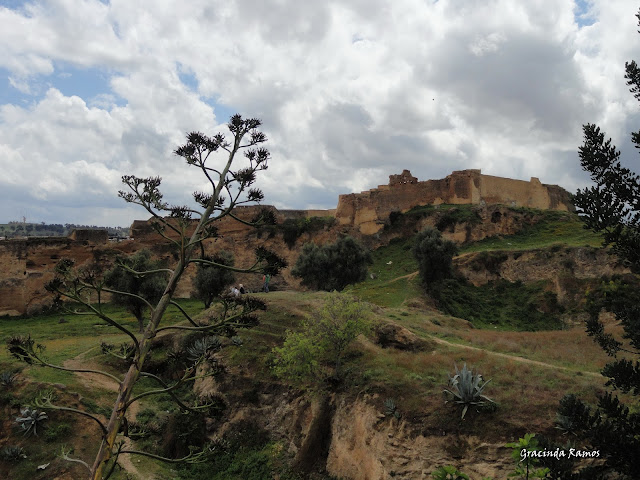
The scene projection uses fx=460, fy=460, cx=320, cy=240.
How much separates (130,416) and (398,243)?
27.1 m

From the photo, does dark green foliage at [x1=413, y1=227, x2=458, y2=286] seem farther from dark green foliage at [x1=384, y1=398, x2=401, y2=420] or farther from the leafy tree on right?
the leafy tree on right

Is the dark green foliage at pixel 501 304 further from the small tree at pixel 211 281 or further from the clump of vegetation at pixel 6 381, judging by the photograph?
the clump of vegetation at pixel 6 381

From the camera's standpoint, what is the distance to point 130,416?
15.3 m

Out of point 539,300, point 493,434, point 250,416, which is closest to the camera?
point 493,434

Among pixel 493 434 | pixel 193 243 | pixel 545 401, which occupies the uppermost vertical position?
pixel 193 243

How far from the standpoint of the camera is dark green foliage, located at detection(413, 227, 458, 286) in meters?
27.1

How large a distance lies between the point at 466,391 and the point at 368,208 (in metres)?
30.5

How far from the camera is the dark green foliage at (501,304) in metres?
24.5

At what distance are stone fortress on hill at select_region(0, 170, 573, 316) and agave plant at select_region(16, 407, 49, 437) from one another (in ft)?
82.0

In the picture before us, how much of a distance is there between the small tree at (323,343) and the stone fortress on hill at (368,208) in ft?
84.1

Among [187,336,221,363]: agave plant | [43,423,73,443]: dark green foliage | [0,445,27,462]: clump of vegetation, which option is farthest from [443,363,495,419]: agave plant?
[0,445,27,462]: clump of vegetation

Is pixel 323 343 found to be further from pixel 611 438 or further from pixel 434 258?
pixel 434 258

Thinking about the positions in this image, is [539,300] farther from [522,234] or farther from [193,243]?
[193,243]

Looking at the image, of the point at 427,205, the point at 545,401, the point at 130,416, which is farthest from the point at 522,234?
the point at 130,416
